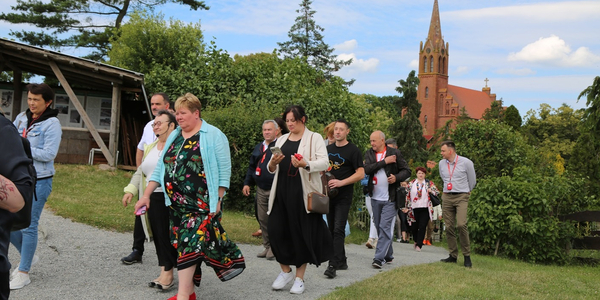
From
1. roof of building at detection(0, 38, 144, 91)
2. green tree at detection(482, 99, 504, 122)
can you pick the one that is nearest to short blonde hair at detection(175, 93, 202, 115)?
roof of building at detection(0, 38, 144, 91)

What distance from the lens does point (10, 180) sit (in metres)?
2.71

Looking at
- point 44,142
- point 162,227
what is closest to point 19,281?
point 44,142

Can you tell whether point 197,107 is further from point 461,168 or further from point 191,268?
point 461,168

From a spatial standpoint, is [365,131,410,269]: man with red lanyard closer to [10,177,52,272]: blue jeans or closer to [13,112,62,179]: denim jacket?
[13,112,62,179]: denim jacket

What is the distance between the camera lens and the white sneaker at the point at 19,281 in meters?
5.83

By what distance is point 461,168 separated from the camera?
928 centimetres

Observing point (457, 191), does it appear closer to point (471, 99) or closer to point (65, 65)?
point (65, 65)

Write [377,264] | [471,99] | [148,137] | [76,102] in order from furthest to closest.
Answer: [471,99]
[76,102]
[377,264]
[148,137]

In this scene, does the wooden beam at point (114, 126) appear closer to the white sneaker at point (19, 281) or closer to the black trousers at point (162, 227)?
the white sneaker at point (19, 281)

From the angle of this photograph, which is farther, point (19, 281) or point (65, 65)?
point (65, 65)

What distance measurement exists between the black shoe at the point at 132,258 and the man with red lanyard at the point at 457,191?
5.05 m

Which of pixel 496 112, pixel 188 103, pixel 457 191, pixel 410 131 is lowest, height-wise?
pixel 457 191

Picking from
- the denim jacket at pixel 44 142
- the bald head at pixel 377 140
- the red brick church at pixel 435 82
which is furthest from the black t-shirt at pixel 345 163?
the red brick church at pixel 435 82

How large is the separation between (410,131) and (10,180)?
57.2m
